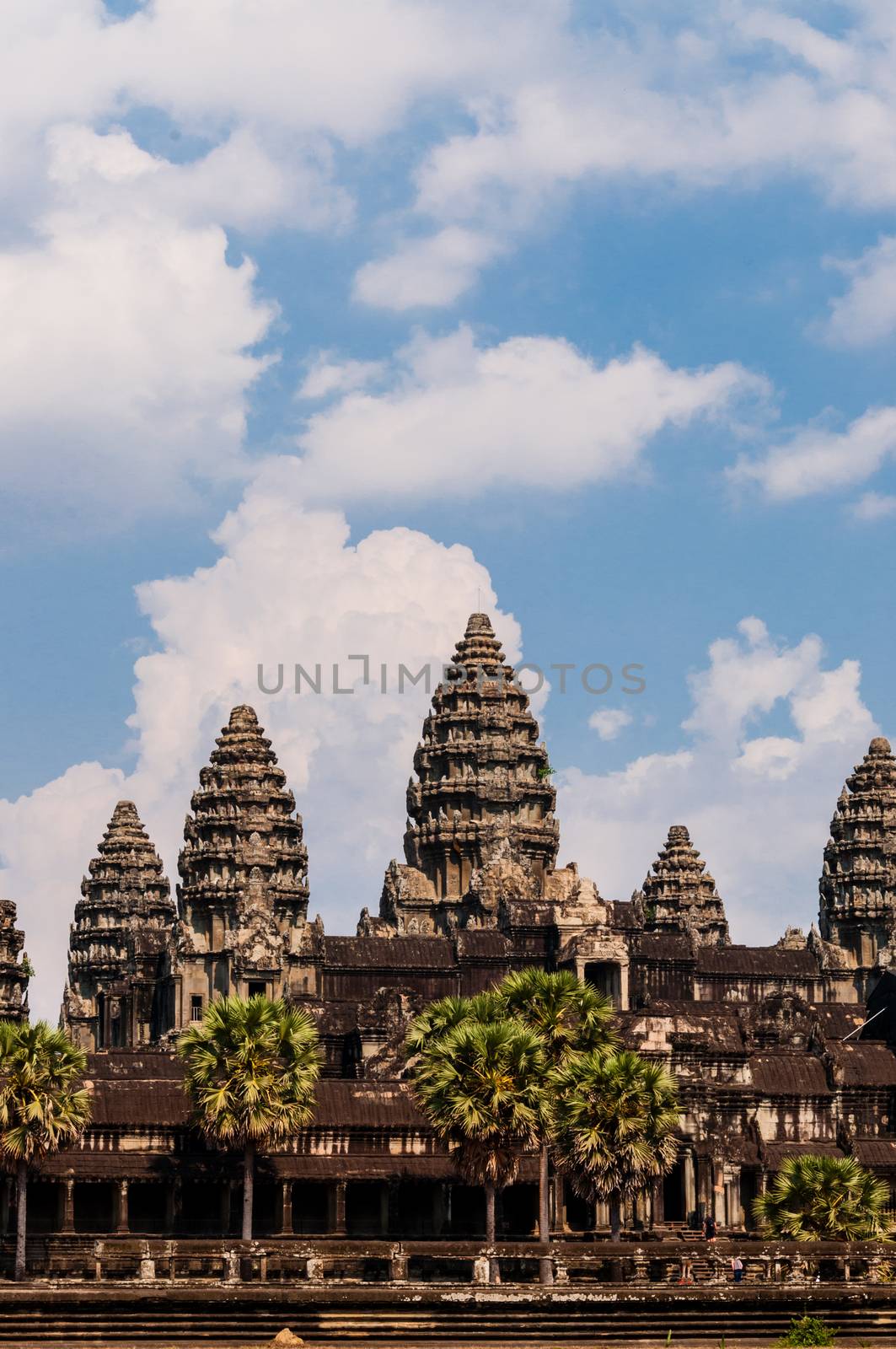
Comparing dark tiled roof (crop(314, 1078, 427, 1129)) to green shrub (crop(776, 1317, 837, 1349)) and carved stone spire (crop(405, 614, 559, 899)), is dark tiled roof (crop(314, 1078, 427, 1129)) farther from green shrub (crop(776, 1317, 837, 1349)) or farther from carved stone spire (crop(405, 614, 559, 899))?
carved stone spire (crop(405, 614, 559, 899))

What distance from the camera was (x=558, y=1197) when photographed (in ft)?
295

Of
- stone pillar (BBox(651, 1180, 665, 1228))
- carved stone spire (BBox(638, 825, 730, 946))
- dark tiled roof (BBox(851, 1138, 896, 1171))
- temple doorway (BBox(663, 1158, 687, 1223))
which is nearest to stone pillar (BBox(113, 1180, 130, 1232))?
stone pillar (BBox(651, 1180, 665, 1228))

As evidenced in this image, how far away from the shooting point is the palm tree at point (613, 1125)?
7606cm

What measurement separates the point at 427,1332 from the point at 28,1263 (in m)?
28.4

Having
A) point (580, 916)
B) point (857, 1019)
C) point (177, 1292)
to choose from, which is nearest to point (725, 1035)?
point (857, 1019)

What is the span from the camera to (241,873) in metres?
138

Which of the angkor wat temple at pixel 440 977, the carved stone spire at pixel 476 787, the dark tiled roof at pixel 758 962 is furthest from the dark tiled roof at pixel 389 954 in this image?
the carved stone spire at pixel 476 787

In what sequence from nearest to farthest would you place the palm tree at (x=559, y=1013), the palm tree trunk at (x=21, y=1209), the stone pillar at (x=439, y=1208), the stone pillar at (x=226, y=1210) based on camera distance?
the palm tree trunk at (x=21, y=1209) < the palm tree at (x=559, y=1013) < the stone pillar at (x=226, y=1210) < the stone pillar at (x=439, y=1208)

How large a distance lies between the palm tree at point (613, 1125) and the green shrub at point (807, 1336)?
83.8 ft

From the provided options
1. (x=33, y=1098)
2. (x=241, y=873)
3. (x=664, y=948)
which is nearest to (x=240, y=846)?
(x=241, y=873)

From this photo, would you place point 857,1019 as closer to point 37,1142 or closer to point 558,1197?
point 558,1197

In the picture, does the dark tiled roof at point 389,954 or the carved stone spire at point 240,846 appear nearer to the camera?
the dark tiled roof at point 389,954

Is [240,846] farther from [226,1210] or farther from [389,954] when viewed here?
[226,1210]

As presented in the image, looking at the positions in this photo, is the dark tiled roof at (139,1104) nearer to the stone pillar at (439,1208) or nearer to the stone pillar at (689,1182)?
the stone pillar at (439,1208)
